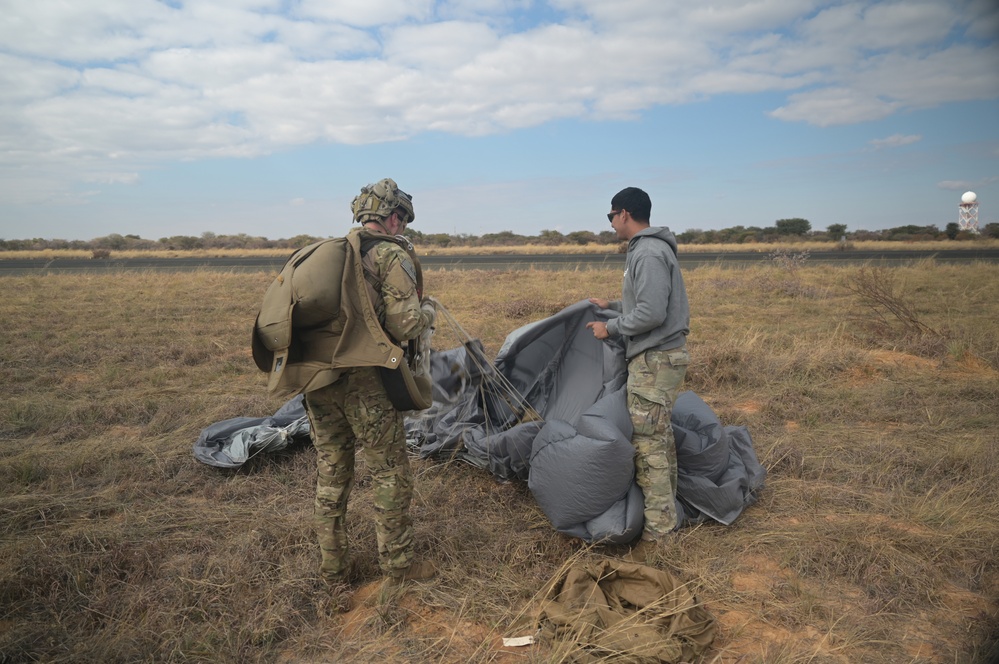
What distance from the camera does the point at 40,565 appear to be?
3.24 m

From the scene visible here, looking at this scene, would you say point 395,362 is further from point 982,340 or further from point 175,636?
point 982,340

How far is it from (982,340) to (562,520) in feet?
25.4

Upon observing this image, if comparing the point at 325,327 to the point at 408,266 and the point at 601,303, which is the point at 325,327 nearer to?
the point at 408,266

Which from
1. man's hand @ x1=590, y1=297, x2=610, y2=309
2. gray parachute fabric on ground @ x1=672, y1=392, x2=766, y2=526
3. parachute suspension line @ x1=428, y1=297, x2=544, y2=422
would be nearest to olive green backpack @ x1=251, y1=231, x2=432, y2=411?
parachute suspension line @ x1=428, y1=297, x2=544, y2=422

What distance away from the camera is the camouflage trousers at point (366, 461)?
2.97 metres

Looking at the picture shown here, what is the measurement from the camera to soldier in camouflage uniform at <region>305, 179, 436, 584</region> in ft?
9.66

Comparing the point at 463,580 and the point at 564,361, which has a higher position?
the point at 564,361

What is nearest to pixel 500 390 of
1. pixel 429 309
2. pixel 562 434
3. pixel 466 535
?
pixel 562 434

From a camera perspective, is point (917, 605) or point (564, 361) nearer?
point (917, 605)

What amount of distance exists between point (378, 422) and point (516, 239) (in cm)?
5385

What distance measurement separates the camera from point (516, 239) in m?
56.1

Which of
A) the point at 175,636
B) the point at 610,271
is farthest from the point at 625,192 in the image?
the point at 610,271

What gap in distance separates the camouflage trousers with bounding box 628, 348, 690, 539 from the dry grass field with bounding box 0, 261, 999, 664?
0.60 ft

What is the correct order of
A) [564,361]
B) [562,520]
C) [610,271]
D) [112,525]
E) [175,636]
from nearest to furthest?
[175,636], [562,520], [112,525], [564,361], [610,271]
